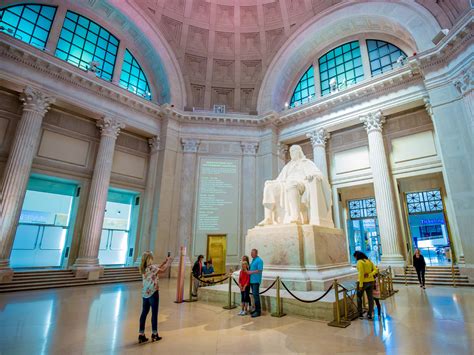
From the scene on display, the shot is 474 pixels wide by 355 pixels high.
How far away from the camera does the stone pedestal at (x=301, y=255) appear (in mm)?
5074

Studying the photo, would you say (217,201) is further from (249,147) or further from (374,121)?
(374,121)

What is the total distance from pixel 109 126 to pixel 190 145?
3.97m

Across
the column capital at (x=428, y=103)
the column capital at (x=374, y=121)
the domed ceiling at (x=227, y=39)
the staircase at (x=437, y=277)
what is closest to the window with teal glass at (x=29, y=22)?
the domed ceiling at (x=227, y=39)

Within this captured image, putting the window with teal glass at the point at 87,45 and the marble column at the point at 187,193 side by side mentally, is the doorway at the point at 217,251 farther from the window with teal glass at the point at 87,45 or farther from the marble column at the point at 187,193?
the window with teal glass at the point at 87,45

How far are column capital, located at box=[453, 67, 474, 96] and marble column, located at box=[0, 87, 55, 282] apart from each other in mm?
15134

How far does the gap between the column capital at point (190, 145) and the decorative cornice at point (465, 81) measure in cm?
1107

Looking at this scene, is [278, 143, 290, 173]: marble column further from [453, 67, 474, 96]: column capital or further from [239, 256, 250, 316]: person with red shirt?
[239, 256, 250, 316]: person with red shirt

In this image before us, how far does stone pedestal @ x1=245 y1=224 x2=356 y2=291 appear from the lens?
16.6 feet

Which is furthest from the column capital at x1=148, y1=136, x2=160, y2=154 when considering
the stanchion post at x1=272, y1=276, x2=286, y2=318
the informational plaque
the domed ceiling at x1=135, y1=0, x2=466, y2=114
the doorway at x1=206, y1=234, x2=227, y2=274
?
the stanchion post at x1=272, y1=276, x2=286, y2=318

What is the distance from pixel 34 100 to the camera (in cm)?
988

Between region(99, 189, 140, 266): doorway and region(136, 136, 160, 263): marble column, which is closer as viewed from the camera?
region(136, 136, 160, 263): marble column

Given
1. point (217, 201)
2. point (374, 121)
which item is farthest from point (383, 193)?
point (217, 201)

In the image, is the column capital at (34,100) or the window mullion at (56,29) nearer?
the column capital at (34,100)

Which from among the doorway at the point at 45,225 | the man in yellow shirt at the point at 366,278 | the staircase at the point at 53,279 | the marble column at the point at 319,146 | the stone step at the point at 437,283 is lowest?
the staircase at the point at 53,279
